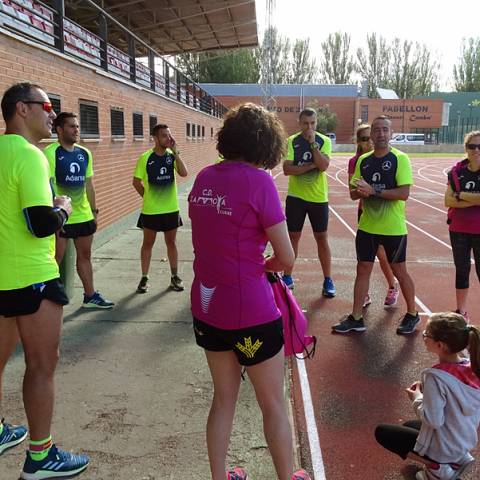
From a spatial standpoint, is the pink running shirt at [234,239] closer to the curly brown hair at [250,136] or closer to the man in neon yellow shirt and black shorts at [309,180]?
the curly brown hair at [250,136]

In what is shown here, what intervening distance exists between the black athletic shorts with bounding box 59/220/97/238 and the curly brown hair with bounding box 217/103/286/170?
3.26m

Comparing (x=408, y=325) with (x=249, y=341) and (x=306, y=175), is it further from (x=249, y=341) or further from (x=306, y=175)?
(x=249, y=341)

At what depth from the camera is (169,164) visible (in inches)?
248

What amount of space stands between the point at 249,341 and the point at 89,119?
736 centimetres

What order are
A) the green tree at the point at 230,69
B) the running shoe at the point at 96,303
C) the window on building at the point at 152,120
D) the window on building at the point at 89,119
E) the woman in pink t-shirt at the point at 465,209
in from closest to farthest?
the woman in pink t-shirt at the point at 465,209 → the running shoe at the point at 96,303 → the window on building at the point at 89,119 → the window on building at the point at 152,120 → the green tree at the point at 230,69

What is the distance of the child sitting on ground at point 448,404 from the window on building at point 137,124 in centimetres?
1002

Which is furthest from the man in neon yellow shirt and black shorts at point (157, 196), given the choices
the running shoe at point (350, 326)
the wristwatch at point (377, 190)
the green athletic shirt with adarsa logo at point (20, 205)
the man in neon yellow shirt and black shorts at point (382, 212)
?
the green athletic shirt with adarsa logo at point (20, 205)

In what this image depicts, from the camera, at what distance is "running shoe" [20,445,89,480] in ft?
8.81

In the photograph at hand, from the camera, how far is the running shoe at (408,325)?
16.4 ft

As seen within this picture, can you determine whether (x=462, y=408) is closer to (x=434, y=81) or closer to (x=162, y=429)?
(x=162, y=429)

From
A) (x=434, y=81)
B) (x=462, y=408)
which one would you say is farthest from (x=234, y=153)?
(x=434, y=81)

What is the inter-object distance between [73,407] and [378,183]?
329cm

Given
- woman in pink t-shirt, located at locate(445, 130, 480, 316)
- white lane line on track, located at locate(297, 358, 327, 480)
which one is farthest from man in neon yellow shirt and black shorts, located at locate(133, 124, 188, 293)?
woman in pink t-shirt, located at locate(445, 130, 480, 316)

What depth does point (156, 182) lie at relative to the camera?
6.20 metres
